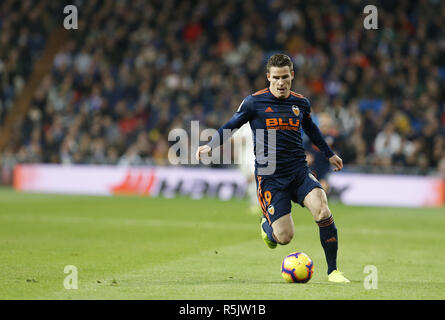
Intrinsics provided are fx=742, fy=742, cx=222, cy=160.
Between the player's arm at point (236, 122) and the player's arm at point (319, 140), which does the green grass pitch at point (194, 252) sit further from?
the player's arm at point (236, 122)


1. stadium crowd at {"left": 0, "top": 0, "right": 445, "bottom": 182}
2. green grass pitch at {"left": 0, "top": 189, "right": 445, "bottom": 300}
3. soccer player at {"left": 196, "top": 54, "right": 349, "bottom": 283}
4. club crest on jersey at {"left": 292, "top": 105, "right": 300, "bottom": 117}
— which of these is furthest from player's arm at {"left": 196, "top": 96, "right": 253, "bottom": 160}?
stadium crowd at {"left": 0, "top": 0, "right": 445, "bottom": 182}

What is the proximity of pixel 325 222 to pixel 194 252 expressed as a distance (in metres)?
2.98

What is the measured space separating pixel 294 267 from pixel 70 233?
579cm

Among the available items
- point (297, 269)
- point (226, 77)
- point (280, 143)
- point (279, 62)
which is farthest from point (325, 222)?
point (226, 77)

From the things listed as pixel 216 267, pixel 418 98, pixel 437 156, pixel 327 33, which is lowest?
pixel 216 267

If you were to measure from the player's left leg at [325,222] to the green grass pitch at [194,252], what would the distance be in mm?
164

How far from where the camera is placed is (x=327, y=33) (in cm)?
2394

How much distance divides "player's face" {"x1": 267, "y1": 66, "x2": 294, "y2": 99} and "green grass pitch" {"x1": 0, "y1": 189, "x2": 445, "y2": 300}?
6.42ft

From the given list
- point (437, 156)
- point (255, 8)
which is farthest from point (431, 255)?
point (255, 8)

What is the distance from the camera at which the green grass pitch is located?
696 centimetres

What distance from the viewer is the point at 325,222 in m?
7.52

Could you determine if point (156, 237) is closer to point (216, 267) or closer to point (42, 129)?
point (216, 267)

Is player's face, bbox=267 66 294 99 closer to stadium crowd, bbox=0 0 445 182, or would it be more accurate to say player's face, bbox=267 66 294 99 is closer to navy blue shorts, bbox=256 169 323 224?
navy blue shorts, bbox=256 169 323 224

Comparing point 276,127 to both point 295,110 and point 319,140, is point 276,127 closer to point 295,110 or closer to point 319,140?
point 295,110
